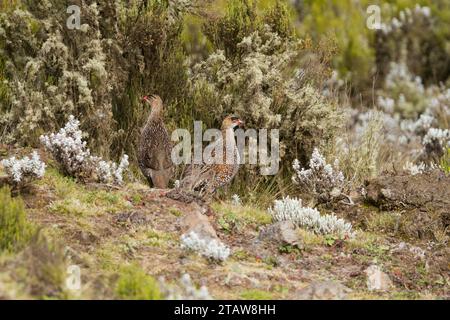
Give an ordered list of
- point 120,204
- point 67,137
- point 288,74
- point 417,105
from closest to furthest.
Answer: point 120,204 < point 67,137 < point 288,74 < point 417,105

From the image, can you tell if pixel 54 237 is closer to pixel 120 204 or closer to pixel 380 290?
pixel 120 204

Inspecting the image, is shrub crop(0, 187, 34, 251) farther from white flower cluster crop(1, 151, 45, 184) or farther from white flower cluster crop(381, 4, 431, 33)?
white flower cluster crop(381, 4, 431, 33)

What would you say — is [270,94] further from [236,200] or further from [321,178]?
[236,200]

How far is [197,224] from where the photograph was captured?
8.12m

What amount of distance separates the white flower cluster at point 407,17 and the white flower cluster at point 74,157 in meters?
12.0

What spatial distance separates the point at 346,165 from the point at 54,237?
18.8 ft

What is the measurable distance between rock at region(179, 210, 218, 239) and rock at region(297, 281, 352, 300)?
141 cm

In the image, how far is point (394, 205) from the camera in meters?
9.95

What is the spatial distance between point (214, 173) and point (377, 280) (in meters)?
2.69

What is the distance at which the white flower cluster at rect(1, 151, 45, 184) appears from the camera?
8344 mm

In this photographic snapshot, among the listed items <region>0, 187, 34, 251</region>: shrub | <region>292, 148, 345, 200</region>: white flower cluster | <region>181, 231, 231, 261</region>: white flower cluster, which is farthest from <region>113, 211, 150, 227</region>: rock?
<region>292, 148, 345, 200</region>: white flower cluster

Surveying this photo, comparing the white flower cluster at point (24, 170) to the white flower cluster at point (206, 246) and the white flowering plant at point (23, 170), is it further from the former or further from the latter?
the white flower cluster at point (206, 246)

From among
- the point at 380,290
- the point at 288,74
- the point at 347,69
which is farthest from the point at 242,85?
the point at 347,69

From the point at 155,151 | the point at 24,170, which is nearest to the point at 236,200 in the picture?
the point at 155,151
